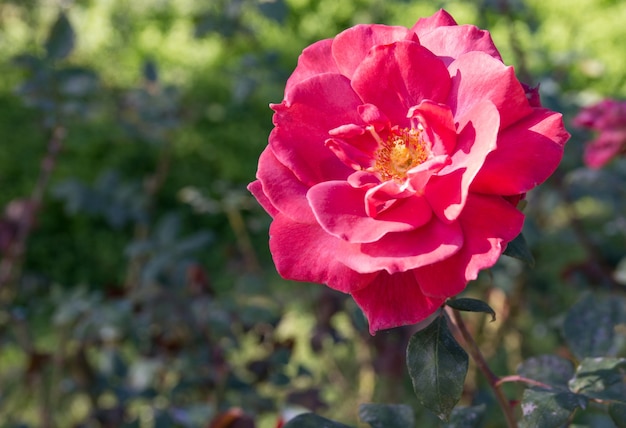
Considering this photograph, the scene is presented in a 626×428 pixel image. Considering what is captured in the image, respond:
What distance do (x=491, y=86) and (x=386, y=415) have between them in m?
0.38

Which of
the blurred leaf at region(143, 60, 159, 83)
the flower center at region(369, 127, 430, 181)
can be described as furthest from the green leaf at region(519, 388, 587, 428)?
the blurred leaf at region(143, 60, 159, 83)

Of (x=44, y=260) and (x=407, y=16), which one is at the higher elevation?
(x=407, y=16)

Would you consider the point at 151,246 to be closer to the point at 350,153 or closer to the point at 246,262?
the point at 246,262

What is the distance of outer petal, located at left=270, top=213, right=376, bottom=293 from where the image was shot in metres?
0.62

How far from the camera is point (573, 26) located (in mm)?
4594

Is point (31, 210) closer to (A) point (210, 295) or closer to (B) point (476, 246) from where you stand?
(A) point (210, 295)

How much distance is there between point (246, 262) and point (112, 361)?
1.81ft

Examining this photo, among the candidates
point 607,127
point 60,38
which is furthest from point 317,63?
point 60,38

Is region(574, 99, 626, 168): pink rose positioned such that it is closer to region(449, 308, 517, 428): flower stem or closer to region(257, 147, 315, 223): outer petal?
region(449, 308, 517, 428): flower stem

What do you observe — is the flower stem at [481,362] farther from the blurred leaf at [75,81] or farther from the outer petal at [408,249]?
the blurred leaf at [75,81]

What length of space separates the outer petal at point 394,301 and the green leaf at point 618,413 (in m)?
0.23

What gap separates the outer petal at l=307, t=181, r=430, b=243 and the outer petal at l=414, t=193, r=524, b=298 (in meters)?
0.04

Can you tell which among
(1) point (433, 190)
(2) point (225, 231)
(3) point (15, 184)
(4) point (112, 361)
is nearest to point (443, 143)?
(1) point (433, 190)

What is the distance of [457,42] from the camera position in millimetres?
666
